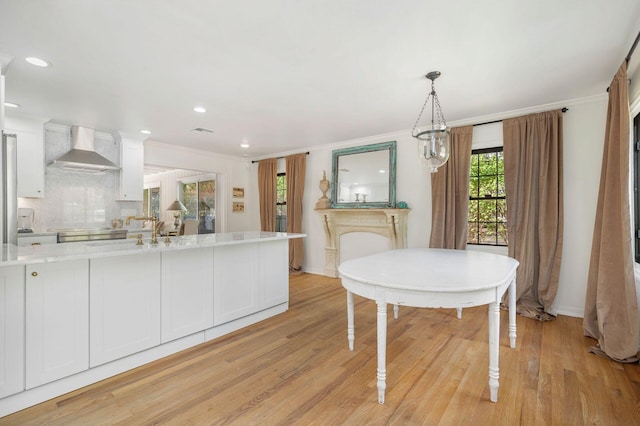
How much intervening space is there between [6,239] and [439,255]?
4.02m

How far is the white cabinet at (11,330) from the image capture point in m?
1.72

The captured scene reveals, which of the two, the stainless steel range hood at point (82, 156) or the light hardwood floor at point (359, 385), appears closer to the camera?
the light hardwood floor at point (359, 385)

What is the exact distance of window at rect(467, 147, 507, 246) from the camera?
12.8 feet

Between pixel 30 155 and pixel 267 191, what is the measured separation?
3620mm

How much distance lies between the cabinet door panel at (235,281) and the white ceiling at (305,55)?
5.44 ft

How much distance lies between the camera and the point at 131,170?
4.84 m

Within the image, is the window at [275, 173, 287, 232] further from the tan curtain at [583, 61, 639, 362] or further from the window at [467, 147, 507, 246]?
the tan curtain at [583, 61, 639, 362]

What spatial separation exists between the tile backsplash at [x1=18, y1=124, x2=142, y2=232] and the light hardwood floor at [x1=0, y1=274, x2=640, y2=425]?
11.2 feet

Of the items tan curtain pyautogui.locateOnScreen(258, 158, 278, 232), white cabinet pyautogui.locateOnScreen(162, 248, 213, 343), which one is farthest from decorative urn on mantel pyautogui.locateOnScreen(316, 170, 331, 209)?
white cabinet pyautogui.locateOnScreen(162, 248, 213, 343)

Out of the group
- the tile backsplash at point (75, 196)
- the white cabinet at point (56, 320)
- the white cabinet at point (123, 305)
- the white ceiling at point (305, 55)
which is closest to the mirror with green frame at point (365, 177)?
the white ceiling at point (305, 55)

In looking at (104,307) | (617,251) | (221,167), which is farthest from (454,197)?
(221,167)

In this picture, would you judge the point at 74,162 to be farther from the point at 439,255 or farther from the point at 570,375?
the point at 570,375

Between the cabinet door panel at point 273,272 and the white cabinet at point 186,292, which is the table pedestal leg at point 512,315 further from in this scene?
the white cabinet at point 186,292

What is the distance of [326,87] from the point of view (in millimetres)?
2947
